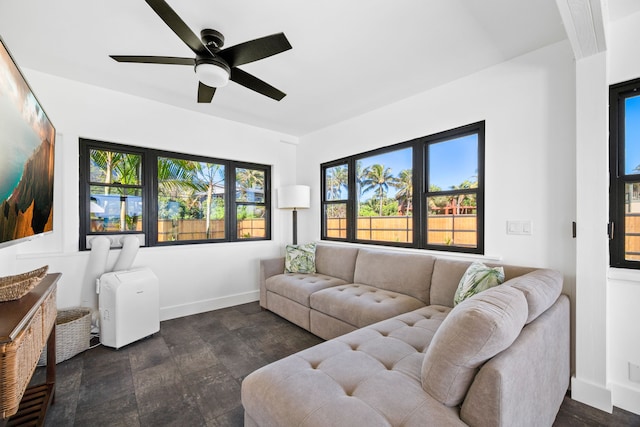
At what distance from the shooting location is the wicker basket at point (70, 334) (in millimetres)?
2332

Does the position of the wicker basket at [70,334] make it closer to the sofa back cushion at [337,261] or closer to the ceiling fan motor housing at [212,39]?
the sofa back cushion at [337,261]

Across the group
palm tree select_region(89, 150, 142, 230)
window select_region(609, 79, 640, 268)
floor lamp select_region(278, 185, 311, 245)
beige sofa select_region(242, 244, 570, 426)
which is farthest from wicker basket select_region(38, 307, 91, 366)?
window select_region(609, 79, 640, 268)

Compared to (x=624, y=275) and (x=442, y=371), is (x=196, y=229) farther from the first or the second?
(x=624, y=275)

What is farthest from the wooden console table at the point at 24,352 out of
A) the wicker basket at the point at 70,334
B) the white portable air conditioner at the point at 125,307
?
the white portable air conditioner at the point at 125,307

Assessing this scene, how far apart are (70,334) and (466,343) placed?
3.07 metres

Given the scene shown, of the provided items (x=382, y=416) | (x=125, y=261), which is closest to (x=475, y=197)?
(x=382, y=416)

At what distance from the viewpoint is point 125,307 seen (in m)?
2.60

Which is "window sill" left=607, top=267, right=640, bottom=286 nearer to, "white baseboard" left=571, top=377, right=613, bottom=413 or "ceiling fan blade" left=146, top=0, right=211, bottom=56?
"white baseboard" left=571, top=377, right=613, bottom=413

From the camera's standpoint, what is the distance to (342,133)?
392 centimetres

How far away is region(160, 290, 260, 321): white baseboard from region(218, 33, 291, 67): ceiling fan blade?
9.43 feet

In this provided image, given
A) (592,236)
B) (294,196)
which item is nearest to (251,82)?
(294,196)

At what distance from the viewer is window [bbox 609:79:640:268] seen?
73.2 inches

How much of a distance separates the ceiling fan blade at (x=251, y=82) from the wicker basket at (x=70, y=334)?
2480 millimetres

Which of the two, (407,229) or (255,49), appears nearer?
(255,49)
